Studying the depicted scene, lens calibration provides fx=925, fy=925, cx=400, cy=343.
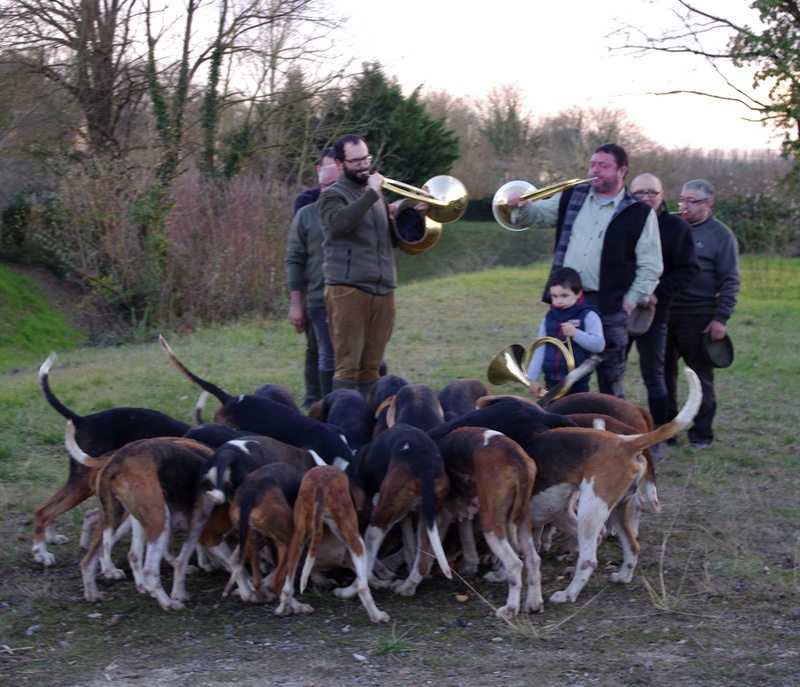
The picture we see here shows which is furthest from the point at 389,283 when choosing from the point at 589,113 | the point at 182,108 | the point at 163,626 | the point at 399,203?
the point at 589,113

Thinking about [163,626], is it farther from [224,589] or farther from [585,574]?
[585,574]

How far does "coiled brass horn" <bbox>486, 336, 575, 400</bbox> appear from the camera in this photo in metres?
6.26

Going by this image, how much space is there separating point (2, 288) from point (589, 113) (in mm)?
19383

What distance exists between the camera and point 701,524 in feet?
18.9

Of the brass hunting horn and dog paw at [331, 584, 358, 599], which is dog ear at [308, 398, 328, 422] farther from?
dog paw at [331, 584, 358, 599]

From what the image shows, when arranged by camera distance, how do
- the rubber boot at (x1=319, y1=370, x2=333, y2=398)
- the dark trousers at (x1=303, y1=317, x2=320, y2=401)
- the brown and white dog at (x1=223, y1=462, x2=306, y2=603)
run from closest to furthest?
the brown and white dog at (x1=223, y1=462, x2=306, y2=603) → the rubber boot at (x1=319, y1=370, x2=333, y2=398) → the dark trousers at (x1=303, y1=317, x2=320, y2=401)

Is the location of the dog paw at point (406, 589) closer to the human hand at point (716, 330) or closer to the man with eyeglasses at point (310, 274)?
the man with eyeglasses at point (310, 274)

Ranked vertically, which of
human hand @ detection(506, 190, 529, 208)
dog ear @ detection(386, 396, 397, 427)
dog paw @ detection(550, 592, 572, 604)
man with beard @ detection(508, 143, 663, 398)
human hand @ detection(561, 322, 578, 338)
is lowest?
dog paw @ detection(550, 592, 572, 604)

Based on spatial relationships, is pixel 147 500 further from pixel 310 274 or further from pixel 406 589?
pixel 310 274

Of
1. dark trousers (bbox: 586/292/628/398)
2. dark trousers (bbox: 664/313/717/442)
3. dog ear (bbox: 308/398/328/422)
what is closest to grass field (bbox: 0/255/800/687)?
dark trousers (bbox: 664/313/717/442)

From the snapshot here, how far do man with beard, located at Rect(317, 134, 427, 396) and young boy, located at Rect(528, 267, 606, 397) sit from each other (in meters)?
1.33

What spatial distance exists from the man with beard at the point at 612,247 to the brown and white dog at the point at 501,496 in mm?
2128

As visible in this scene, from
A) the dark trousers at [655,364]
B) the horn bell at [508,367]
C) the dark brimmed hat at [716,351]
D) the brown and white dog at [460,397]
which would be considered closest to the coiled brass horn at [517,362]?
the horn bell at [508,367]

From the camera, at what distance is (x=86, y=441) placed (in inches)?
210
